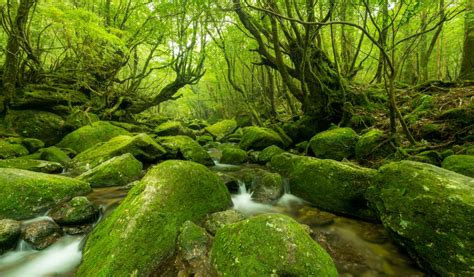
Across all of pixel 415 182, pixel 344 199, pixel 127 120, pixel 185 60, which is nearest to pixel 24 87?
pixel 127 120

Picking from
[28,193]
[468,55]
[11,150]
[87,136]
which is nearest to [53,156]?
[11,150]

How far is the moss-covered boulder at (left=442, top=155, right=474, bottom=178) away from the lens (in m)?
3.87

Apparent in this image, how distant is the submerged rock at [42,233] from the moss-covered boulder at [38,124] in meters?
6.70

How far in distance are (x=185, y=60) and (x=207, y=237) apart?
11.1 meters

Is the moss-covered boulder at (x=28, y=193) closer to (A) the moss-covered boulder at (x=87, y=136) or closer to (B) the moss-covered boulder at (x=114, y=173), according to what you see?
(B) the moss-covered boulder at (x=114, y=173)

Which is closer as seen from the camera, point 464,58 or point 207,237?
point 207,237

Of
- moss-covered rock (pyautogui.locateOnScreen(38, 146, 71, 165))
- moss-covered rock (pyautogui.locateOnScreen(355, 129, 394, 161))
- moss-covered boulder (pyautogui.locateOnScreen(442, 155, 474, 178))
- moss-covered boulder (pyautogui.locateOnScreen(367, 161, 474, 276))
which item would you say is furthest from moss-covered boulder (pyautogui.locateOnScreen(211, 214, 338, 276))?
moss-covered rock (pyautogui.locateOnScreen(38, 146, 71, 165))

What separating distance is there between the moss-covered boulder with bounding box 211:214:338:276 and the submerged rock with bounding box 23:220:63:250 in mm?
2545

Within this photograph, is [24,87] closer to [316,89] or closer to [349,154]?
[316,89]

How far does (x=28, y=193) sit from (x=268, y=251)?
4.07m

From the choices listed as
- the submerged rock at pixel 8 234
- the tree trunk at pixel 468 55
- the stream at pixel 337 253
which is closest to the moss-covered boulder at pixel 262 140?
the stream at pixel 337 253

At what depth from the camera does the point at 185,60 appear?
12.7 meters

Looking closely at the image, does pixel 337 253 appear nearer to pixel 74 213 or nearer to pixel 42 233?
pixel 74 213

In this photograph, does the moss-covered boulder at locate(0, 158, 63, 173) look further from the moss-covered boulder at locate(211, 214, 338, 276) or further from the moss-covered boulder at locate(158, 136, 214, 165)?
the moss-covered boulder at locate(211, 214, 338, 276)
